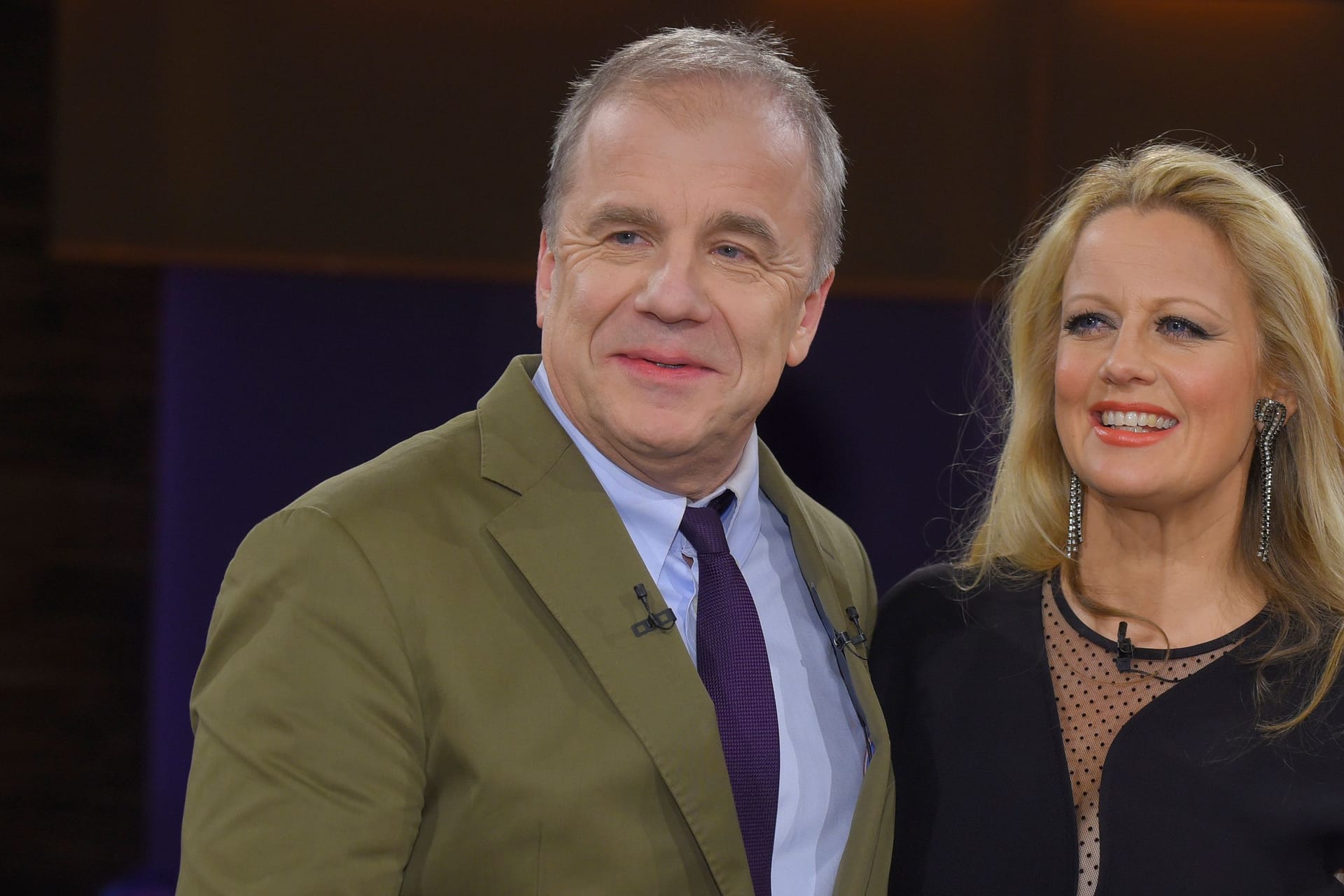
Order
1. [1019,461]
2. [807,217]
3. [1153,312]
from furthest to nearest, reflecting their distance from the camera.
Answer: [1019,461] < [1153,312] < [807,217]

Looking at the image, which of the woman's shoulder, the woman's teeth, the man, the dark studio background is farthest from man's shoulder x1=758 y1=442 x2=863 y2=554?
the dark studio background

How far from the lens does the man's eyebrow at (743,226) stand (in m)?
1.88

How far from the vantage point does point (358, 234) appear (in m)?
3.97

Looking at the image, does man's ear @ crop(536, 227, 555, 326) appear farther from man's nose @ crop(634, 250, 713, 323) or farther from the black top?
the black top

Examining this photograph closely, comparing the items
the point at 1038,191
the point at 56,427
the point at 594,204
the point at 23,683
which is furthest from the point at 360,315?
the point at 594,204

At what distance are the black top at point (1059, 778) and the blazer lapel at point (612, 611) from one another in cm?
58

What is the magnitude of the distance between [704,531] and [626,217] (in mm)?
443

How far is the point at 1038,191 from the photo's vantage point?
13.4 feet

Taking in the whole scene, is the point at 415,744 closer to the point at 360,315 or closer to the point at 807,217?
the point at 807,217

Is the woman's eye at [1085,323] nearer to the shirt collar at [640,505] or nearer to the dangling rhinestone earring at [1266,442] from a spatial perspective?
the dangling rhinestone earring at [1266,442]

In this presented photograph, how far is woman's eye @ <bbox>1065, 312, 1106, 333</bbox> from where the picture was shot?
2.33m

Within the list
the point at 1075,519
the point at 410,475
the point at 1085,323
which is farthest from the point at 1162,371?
the point at 410,475

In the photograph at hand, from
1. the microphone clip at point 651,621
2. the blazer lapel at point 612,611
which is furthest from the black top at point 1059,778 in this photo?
the microphone clip at point 651,621

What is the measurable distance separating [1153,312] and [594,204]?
0.94 metres
